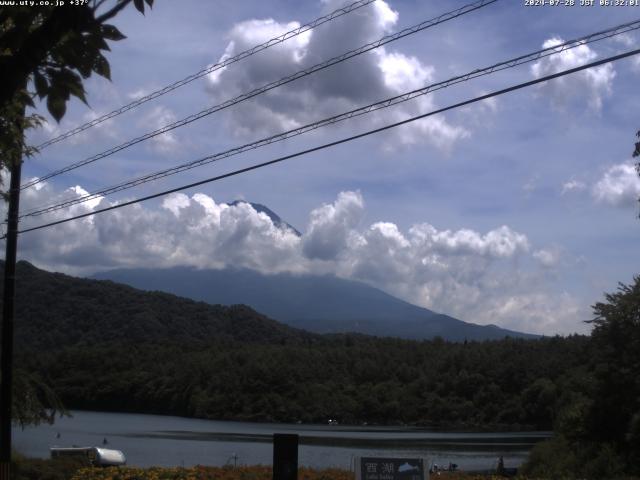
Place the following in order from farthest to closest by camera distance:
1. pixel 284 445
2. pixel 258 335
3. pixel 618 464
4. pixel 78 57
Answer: pixel 258 335
pixel 618 464
pixel 284 445
pixel 78 57

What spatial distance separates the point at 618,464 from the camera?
25156 millimetres

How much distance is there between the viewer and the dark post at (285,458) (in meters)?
10.6

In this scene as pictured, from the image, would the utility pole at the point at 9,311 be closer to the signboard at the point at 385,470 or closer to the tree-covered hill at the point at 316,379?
the signboard at the point at 385,470

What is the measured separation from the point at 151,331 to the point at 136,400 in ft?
151

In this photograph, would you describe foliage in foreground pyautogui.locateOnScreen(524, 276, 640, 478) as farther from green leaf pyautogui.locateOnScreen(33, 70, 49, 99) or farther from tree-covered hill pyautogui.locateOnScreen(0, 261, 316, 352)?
tree-covered hill pyautogui.locateOnScreen(0, 261, 316, 352)

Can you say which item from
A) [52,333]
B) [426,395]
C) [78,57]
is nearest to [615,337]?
[78,57]

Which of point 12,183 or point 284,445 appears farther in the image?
point 12,183

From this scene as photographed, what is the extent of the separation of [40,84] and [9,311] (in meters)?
15.5

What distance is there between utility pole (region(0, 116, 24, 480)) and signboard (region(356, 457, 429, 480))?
9.53m

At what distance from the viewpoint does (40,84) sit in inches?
181

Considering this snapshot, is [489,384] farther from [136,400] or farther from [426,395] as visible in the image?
[136,400]

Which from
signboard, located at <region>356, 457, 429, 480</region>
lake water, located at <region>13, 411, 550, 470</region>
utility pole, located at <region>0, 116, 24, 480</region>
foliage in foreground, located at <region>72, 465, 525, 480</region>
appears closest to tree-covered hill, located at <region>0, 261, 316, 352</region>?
lake water, located at <region>13, 411, 550, 470</region>

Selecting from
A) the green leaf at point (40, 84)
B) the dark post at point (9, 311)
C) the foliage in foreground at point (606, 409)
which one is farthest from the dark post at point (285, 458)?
the foliage in foreground at point (606, 409)

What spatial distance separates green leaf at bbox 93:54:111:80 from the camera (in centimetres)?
464
